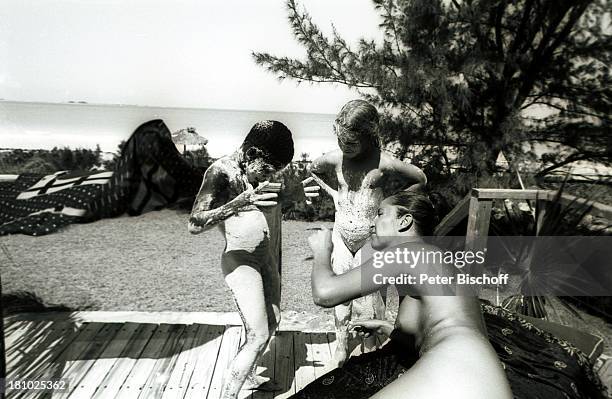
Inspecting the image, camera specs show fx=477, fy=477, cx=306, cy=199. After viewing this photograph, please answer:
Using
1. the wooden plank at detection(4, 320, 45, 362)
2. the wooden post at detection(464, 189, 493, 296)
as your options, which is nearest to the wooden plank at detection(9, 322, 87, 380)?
the wooden plank at detection(4, 320, 45, 362)

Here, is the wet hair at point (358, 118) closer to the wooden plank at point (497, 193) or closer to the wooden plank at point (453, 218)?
the wooden plank at point (497, 193)

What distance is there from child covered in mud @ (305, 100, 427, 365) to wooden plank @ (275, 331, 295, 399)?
0.52m

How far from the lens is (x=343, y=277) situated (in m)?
2.02

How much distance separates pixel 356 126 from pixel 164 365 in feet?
7.49

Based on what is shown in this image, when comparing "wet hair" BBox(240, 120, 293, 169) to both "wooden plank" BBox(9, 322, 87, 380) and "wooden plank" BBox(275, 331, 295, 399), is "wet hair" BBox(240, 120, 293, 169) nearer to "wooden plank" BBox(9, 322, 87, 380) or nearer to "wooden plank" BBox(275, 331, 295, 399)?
"wooden plank" BBox(275, 331, 295, 399)

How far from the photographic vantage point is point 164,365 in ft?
11.8

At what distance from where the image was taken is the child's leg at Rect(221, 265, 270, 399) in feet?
8.93

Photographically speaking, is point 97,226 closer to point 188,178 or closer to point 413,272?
point 188,178

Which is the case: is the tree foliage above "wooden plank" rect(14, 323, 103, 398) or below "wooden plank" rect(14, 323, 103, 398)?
above

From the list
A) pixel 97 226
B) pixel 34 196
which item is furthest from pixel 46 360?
pixel 97 226

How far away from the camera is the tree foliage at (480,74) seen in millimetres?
5016

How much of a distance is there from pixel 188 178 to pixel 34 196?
1.03 metres

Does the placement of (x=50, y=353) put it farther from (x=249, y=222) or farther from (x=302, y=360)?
(x=249, y=222)

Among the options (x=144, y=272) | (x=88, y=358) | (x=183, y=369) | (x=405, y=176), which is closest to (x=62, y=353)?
(x=88, y=358)
